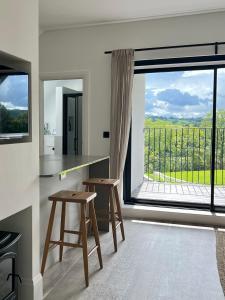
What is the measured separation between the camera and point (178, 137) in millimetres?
5258

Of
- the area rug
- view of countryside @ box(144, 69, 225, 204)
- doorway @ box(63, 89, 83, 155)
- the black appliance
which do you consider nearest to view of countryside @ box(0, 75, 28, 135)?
the black appliance

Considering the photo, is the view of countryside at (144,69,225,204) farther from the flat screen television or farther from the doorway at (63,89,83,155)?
the flat screen television

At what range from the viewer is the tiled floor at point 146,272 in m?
2.28

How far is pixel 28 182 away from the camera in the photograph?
201 centimetres

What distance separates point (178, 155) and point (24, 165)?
3.85m

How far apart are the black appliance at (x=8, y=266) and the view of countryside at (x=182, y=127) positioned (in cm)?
322

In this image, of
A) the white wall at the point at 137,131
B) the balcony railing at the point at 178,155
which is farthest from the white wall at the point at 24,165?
the balcony railing at the point at 178,155

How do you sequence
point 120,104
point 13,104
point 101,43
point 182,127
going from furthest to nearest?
point 182,127, point 101,43, point 120,104, point 13,104

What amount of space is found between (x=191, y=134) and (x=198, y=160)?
489mm

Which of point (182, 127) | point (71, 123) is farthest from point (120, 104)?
point (71, 123)

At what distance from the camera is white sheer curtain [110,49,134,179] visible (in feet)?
13.1

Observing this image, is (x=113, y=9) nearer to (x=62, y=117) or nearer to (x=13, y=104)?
(x=13, y=104)

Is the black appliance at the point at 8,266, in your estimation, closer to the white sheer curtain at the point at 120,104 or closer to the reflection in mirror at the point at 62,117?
the white sheer curtain at the point at 120,104

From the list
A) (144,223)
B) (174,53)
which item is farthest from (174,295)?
(174,53)
